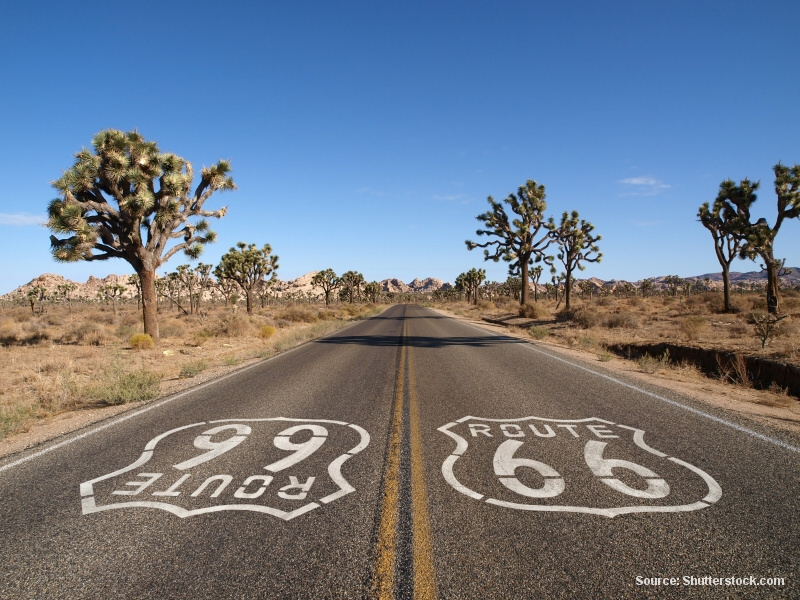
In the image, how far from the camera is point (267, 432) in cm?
579

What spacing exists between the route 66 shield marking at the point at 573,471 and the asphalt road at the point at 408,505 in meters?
0.02

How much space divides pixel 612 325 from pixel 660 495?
22.2m

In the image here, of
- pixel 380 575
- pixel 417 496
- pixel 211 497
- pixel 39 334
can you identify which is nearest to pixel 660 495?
pixel 417 496

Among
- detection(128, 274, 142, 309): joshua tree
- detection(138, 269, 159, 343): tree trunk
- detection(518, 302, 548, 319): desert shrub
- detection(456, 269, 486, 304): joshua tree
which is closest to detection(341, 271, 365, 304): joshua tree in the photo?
detection(456, 269, 486, 304): joshua tree

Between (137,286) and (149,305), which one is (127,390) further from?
(137,286)

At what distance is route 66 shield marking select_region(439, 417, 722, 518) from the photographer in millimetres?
3672

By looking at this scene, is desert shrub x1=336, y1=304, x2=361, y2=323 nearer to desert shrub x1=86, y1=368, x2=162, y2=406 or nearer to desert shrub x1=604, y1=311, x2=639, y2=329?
desert shrub x1=604, y1=311, x2=639, y2=329

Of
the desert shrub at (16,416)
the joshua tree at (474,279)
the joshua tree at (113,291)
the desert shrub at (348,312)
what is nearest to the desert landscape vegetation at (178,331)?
the desert shrub at (16,416)

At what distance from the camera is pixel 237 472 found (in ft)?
14.6

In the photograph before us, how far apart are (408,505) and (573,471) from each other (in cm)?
172

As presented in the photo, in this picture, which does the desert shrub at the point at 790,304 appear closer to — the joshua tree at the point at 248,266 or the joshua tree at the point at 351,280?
the joshua tree at the point at 248,266

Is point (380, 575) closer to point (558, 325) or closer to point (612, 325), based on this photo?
point (612, 325)

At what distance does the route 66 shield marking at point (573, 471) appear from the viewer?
367 cm

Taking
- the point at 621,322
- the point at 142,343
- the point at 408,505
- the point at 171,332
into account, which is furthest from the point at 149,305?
the point at 621,322
